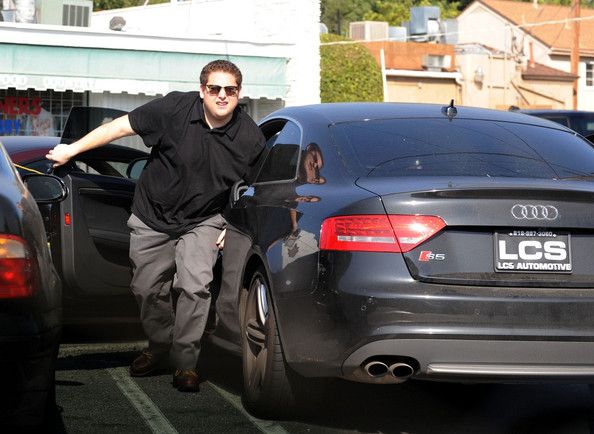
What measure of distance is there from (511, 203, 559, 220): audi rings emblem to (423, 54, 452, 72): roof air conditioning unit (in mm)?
47183

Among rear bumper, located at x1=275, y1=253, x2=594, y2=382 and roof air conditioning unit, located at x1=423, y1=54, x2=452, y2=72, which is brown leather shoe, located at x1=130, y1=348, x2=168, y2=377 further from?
roof air conditioning unit, located at x1=423, y1=54, x2=452, y2=72

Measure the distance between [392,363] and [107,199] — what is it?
9.21ft

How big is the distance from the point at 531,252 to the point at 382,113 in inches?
57.9

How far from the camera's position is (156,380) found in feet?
25.1

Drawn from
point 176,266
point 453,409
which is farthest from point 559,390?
point 176,266

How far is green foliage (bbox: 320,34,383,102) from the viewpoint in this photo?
4494 centimetres

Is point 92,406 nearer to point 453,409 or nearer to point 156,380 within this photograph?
point 156,380

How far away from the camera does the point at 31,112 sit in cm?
2700

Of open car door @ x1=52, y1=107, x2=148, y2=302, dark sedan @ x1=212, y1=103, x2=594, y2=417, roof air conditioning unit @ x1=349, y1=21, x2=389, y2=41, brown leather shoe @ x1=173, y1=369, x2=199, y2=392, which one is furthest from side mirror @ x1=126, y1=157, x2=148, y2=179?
roof air conditioning unit @ x1=349, y1=21, x2=389, y2=41

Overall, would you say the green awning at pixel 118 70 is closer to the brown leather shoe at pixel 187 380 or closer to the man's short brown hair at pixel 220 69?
the man's short brown hair at pixel 220 69

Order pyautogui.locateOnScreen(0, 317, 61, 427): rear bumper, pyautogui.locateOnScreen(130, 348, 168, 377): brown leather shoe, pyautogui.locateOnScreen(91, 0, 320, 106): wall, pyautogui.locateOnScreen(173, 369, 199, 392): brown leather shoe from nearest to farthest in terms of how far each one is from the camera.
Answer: pyautogui.locateOnScreen(0, 317, 61, 427): rear bumper < pyautogui.locateOnScreen(173, 369, 199, 392): brown leather shoe < pyautogui.locateOnScreen(130, 348, 168, 377): brown leather shoe < pyautogui.locateOnScreen(91, 0, 320, 106): wall

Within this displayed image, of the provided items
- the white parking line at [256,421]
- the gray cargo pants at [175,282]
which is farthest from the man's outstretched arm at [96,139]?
the white parking line at [256,421]

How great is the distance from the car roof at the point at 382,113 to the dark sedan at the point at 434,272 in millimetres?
528

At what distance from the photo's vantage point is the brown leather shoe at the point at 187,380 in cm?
718
